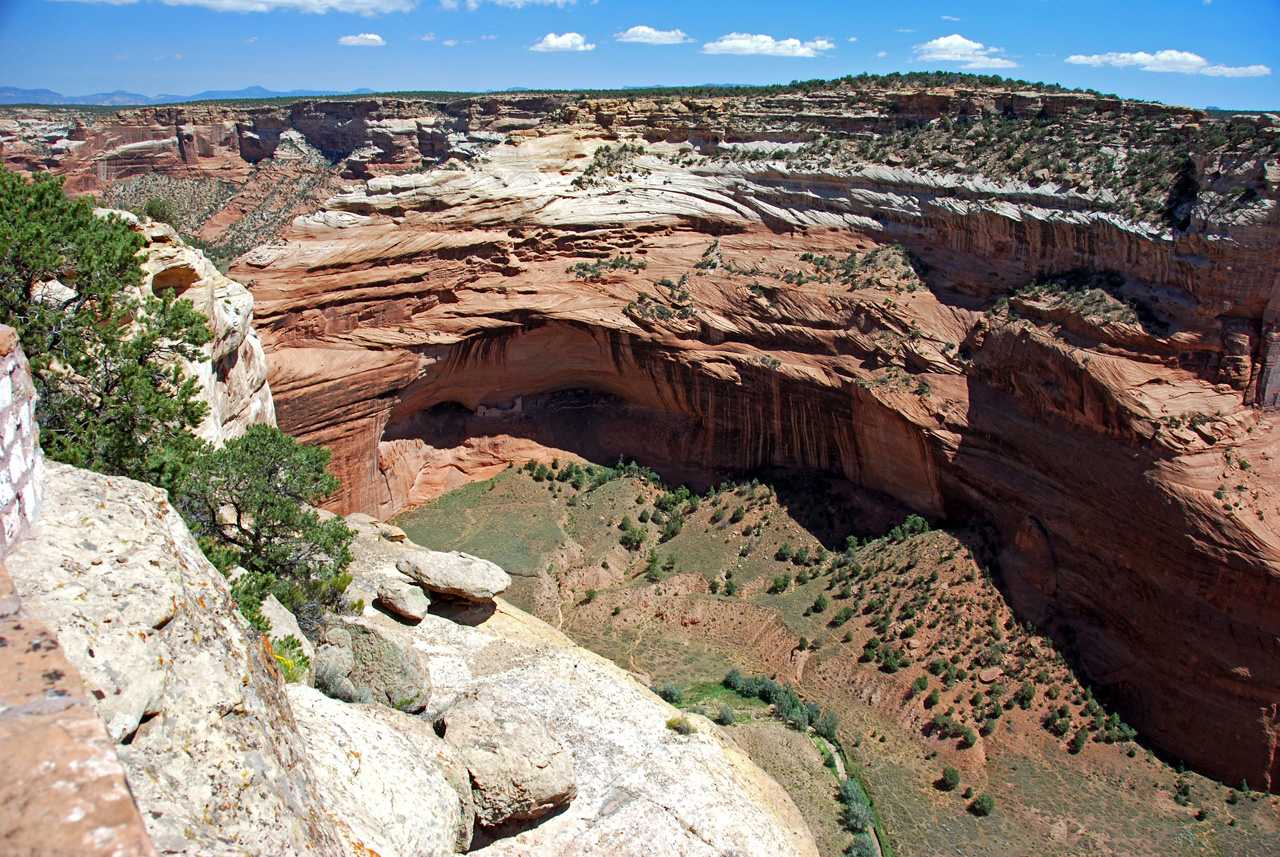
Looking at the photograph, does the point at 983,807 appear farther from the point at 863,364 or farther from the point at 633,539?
the point at 863,364

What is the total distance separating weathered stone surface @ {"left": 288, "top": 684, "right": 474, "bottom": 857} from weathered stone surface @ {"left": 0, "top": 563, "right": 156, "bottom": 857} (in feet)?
15.4

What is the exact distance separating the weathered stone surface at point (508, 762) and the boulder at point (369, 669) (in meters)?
1.46

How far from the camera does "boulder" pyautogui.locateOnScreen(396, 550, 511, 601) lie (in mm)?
20125

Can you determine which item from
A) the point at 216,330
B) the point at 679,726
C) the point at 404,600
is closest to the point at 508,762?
the point at 679,726

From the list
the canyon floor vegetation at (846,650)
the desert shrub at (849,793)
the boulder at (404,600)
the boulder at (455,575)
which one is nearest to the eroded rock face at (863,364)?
the canyon floor vegetation at (846,650)

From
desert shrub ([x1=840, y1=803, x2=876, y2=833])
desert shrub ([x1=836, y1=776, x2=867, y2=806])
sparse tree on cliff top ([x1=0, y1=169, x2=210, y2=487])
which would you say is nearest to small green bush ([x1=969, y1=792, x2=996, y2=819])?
desert shrub ([x1=836, y1=776, x2=867, y2=806])

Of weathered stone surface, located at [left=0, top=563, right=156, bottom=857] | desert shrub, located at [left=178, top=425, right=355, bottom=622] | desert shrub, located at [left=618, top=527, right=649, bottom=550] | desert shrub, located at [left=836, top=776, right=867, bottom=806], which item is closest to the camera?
weathered stone surface, located at [left=0, top=563, right=156, bottom=857]

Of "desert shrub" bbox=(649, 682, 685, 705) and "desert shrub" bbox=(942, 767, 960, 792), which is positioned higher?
"desert shrub" bbox=(649, 682, 685, 705)

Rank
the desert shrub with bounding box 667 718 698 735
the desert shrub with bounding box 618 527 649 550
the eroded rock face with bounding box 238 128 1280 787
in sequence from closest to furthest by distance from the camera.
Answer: the desert shrub with bounding box 667 718 698 735, the eroded rock face with bounding box 238 128 1280 787, the desert shrub with bounding box 618 527 649 550

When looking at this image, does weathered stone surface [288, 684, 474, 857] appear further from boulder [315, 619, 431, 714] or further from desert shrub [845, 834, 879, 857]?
desert shrub [845, 834, 879, 857]

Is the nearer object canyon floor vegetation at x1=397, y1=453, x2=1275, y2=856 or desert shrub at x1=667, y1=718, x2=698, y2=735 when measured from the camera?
desert shrub at x1=667, y1=718, x2=698, y2=735

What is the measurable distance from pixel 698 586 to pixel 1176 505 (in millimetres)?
15890

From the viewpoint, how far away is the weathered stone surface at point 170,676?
21.1 feet

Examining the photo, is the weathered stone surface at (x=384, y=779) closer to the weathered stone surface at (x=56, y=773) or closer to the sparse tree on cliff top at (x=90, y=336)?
the weathered stone surface at (x=56, y=773)
